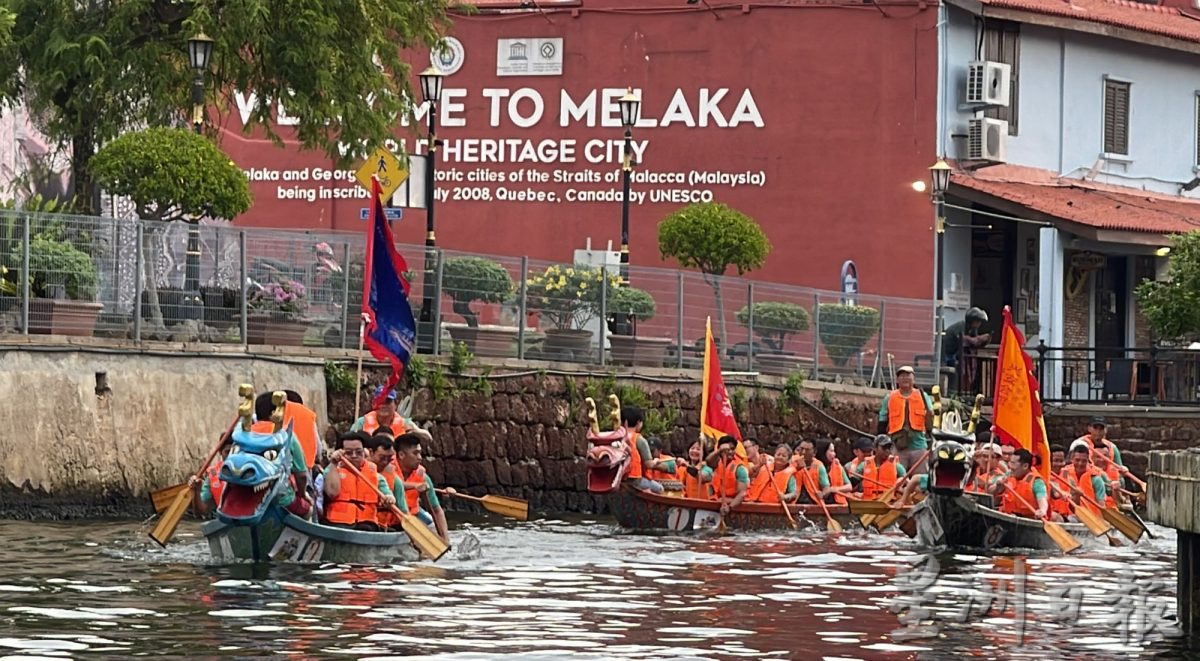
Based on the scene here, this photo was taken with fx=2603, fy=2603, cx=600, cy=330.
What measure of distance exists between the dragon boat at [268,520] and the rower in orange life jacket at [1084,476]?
10.1 meters

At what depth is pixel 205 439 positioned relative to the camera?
27797mm

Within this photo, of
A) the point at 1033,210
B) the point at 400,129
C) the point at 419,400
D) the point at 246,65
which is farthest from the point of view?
the point at 400,129

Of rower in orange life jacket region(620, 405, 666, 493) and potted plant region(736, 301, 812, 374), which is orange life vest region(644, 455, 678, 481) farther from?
potted plant region(736, 301, 812, 374)

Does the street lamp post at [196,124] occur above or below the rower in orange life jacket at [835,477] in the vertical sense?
above

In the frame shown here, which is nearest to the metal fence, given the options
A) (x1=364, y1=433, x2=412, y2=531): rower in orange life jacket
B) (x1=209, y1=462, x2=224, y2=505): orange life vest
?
(x1=209, y1=462, x2=224, y2=505): orange life vest

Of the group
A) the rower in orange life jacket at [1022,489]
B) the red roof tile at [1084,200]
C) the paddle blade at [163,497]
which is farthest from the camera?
the red roof tile at [1084,200]

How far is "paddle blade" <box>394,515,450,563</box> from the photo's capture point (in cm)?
2247

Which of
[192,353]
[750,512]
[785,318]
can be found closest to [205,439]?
[192,353]

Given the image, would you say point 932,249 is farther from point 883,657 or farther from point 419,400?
point 883,657

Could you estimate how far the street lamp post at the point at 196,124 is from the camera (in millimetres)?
28500

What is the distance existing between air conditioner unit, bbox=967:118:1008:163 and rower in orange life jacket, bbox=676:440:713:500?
14.3 metres

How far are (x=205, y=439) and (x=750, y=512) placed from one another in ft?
19.7

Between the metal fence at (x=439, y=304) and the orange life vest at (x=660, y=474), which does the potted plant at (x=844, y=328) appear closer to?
the metal fence at (x=439, y=304)

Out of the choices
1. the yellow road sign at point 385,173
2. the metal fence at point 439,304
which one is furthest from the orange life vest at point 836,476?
the yellow road sign at point 385,173
